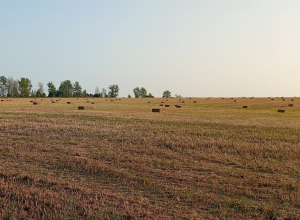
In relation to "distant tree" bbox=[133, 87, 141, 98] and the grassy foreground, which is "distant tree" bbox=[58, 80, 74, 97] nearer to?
"distant tree" bbox=[133, 87, 141, 98]

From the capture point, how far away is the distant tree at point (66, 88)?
130 metres

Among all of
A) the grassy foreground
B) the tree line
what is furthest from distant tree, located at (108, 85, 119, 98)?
the grassy foreground

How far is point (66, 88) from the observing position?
13462cm

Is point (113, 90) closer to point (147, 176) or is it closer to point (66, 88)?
point (66, 88)

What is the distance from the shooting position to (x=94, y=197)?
6285 mm

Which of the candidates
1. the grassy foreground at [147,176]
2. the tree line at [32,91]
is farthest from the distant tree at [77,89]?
the grassy foreground at [147,176]

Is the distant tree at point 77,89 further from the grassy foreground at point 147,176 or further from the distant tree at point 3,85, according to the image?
the grassy foreground at point 147,176

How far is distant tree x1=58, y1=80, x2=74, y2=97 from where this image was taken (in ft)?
426

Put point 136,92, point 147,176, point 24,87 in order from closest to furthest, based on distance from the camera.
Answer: point 147,176 → point 24,87 → point 136,92

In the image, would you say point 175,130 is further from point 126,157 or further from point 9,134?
point 9,134

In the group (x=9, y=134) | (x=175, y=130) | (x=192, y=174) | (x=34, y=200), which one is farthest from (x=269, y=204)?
(x=9, y=134)

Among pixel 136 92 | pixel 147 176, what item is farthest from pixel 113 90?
pixel 147 176

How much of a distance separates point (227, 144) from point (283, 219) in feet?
21.0

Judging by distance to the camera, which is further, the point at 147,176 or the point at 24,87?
the point at 24,87
